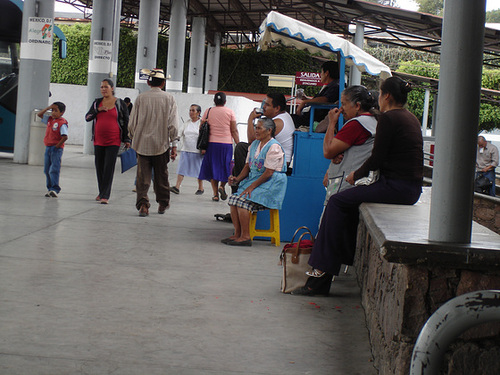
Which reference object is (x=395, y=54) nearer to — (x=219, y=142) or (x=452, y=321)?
(x=219, y=142)

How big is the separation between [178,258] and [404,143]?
264cm

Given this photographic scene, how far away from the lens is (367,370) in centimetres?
399

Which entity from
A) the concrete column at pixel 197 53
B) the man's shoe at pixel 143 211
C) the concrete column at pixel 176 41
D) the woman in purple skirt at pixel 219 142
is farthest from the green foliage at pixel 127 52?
the man's shoe at pixel 143 211

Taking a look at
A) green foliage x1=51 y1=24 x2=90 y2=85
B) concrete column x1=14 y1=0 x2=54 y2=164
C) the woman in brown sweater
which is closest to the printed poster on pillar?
concrete column x1=14 y1=0 x2=54 y2=164

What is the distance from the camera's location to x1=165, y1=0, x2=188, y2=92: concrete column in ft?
108

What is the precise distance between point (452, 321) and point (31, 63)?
15157mm

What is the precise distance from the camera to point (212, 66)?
44.0m

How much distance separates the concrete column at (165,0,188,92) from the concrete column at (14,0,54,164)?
1714cm

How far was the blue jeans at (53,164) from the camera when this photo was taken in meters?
10.4

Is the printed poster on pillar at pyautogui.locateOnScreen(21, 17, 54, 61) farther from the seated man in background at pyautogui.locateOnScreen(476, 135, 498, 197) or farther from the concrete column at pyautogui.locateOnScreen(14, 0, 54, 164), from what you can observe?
the seated man in background at pyautogui.locateOnScreen(476, 135, 498, 197)

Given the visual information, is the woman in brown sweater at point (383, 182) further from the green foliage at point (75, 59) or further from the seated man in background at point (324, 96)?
the green foliage at point (75, 59)

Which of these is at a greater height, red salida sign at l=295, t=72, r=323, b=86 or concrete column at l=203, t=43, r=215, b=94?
concrete column at l=203, t=43, r=215, b=94

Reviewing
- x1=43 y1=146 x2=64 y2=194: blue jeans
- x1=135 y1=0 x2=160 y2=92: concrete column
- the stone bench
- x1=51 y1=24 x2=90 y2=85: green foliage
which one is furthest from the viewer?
x1=51 y1=24 x2=90 y2=85: green foliage

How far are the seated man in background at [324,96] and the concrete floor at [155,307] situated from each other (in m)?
1.77
